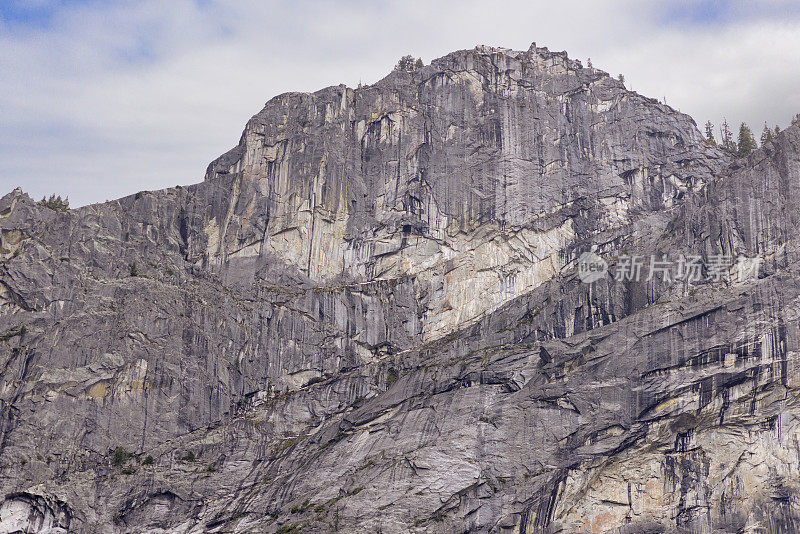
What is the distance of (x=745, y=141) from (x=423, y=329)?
172 ft

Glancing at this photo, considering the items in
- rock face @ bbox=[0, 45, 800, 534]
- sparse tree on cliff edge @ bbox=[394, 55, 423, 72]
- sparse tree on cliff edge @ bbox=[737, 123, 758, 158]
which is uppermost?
sparse tree on cliff edge @ bbox=[394, 55, 423, 72]

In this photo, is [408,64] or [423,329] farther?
[408,64]

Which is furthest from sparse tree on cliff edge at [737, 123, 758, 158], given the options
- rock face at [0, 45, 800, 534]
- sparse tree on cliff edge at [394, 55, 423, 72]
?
sparse tree on cliff edge at [394, 55, 423, 72]

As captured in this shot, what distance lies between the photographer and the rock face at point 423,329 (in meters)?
104

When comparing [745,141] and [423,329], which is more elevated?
[745,141]

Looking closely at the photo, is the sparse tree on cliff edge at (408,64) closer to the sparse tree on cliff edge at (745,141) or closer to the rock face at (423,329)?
the rock face at (423,329)

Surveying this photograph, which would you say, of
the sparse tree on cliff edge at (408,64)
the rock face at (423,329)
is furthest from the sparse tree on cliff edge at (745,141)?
the sparse tree on cliff edge at (408,64)

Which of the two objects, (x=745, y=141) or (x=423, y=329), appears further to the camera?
(x=745, y=141)

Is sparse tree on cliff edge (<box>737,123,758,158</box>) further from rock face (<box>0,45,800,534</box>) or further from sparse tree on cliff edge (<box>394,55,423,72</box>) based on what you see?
sparse tree on cliff edge (<box>394,55,423,72</box>)

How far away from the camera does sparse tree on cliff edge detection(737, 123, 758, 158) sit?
148962 millimetres

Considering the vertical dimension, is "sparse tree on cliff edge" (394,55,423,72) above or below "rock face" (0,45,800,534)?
above

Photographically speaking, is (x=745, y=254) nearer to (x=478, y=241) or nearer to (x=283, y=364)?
(x=478, y=241)

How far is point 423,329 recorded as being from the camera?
131 metres

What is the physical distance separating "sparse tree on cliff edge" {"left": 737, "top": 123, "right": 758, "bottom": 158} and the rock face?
9.87m
